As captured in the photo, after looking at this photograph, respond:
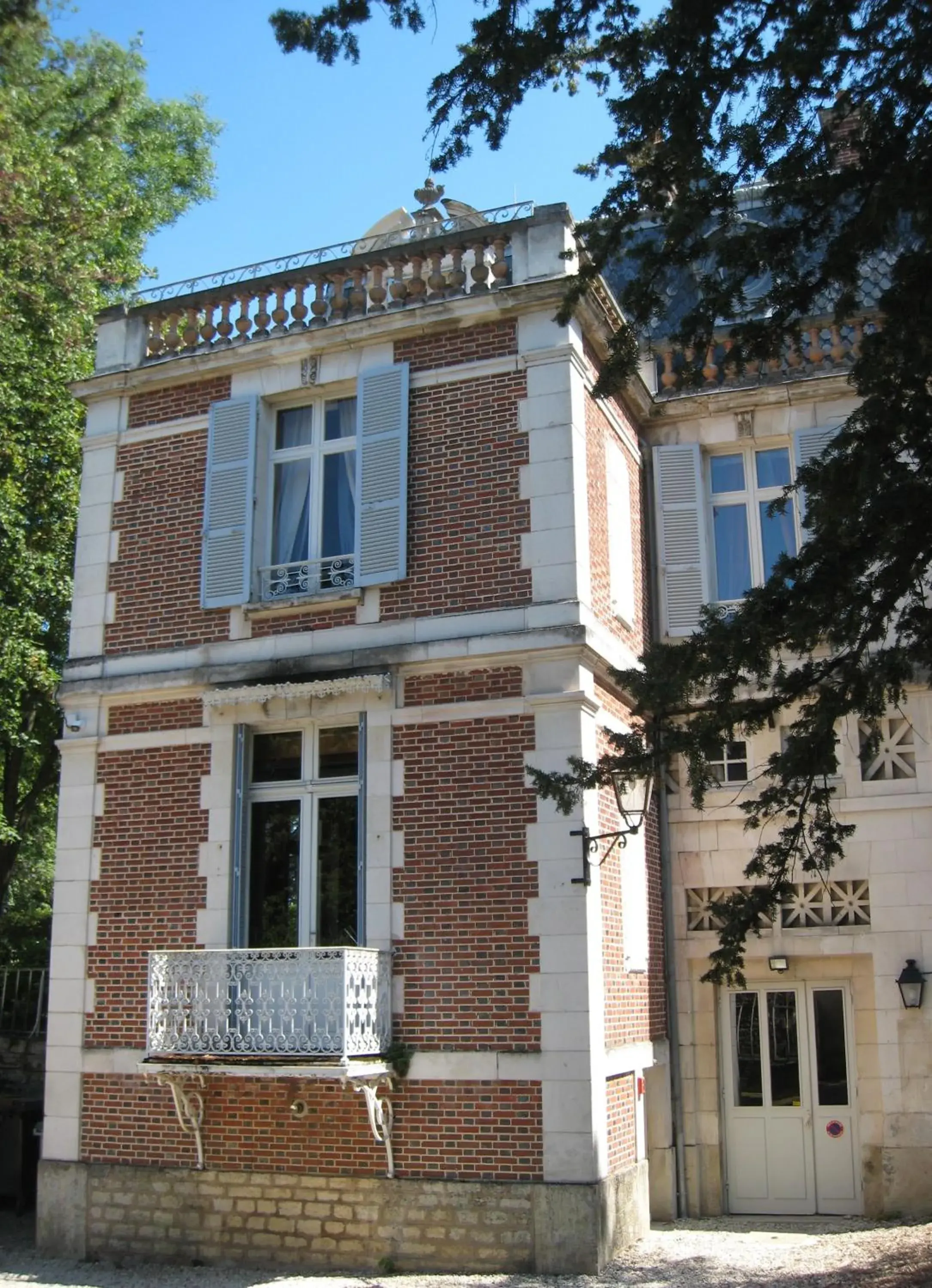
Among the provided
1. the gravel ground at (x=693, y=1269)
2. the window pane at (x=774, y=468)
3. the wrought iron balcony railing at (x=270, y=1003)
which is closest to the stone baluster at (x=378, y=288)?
the window pane at (x=774, y=468)

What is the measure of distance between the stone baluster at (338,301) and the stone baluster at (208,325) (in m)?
1.19

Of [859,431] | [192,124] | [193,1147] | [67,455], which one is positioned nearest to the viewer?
[859,431]

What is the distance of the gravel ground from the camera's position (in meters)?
9.34

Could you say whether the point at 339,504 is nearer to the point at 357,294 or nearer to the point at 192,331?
the point at 357,294

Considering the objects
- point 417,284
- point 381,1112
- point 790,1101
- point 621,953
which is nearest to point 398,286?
point 417,284

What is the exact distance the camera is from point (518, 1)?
7887 mm

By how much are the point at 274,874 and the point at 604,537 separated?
3957 mm

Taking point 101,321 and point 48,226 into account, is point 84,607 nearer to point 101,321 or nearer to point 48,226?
point 101,321

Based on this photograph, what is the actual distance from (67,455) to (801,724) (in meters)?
11.5

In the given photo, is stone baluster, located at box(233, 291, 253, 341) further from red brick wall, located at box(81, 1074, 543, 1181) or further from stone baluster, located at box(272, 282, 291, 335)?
red brick wall, located at box(81, 1074, 543, 1181)

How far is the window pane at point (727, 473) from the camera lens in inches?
538

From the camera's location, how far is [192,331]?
12594 mm

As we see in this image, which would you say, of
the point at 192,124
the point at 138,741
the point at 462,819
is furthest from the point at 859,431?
the point at 192,124

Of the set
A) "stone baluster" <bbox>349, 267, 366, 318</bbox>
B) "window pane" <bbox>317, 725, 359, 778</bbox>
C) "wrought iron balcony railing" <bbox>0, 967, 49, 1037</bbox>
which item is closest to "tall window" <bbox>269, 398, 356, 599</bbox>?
"stone baluster" <bbox>349, 267, 366, 318</bbox>
